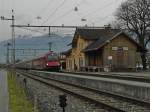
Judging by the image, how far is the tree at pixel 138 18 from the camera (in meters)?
83.5

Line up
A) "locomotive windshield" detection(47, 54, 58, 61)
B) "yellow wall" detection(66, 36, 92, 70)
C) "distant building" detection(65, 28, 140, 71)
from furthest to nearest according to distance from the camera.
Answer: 1. "yellow wall" detection(66, 36, 92, 70)
2. "distant building" detection(65, 28, 140, 71)
3. "locomotive windshield" detection(47, 54, 58, 61)

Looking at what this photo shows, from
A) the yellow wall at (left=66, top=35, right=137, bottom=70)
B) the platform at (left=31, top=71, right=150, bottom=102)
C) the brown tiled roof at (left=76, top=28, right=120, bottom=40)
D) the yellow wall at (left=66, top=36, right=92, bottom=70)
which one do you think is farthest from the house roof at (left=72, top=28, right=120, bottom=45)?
the platform at (left=31, top=71, right=150, bottom=102)

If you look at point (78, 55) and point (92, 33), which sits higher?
point (92, 33)

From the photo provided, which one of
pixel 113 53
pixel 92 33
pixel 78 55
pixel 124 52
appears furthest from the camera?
pixel 78 55

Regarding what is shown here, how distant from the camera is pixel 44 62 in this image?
2564 inches

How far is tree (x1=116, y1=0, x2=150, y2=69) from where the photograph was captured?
83500mm

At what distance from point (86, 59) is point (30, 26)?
22003 mm

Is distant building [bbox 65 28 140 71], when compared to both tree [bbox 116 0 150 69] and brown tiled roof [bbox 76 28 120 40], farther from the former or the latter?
tree [bbox 116 0 150 69]

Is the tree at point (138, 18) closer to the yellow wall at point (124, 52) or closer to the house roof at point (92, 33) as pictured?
the house roof at point (92, 33)

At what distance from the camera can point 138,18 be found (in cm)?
8444

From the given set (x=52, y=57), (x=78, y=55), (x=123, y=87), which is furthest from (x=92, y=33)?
(x=123, y=87)

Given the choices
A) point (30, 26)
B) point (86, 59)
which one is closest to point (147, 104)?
point (30, 26)

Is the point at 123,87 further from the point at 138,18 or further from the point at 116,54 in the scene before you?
the point at 138,18

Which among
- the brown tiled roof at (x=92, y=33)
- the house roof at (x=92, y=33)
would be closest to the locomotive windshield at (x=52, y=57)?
the house roof at (x=92, y=33)
